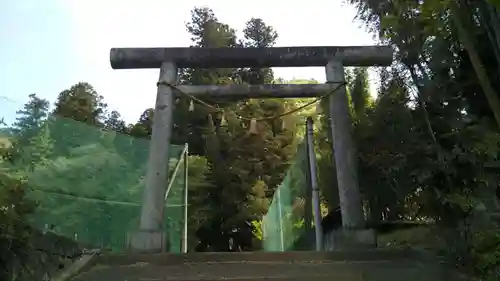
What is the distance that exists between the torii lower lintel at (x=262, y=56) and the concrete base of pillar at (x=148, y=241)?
2.10m

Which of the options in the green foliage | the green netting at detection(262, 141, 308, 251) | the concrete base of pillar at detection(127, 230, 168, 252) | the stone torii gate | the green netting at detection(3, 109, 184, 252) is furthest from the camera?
the green netting at detection(262, 141, 308, 251)

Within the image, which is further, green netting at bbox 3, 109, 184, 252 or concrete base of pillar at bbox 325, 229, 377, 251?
green netting at bbox 3, 109, 184, 252

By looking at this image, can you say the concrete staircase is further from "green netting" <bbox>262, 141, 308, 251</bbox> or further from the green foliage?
"green netting" <bbox>262, 141, 308, 251</bbox>

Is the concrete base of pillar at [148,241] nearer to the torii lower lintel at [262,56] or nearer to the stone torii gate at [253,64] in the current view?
the stone torii gate at [253,64]

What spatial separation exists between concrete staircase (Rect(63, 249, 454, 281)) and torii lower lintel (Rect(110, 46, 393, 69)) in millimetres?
2713

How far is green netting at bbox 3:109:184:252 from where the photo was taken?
17.6 ft

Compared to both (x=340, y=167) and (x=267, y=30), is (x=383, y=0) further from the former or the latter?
(x=267, y=30)

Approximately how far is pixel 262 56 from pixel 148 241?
260cm

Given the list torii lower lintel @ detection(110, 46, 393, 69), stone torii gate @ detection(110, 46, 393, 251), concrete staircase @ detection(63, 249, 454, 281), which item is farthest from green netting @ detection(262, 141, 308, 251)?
concrete staircase @ detection(63, 249, 454, 281)

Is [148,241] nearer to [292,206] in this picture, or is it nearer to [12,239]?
[12,239]

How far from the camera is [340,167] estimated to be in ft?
16.5

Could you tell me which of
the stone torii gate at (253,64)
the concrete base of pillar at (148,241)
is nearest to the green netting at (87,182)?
the stone torii gate at (253,64)

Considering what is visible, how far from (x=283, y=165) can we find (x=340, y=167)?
33.3 feet

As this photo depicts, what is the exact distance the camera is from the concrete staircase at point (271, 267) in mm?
3156
